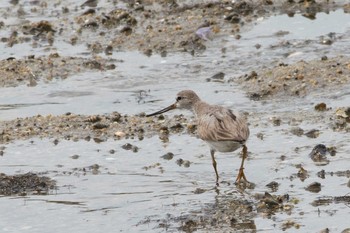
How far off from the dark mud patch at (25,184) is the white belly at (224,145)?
5.98ft

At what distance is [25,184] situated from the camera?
36.4 feet

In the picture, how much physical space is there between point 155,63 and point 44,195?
590 cm

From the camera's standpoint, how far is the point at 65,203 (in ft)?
34.5

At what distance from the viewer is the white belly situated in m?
11.0

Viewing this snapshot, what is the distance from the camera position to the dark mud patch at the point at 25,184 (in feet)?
35.8

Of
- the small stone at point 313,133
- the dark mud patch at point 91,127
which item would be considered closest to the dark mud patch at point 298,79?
the dark mud patch at point 91,127

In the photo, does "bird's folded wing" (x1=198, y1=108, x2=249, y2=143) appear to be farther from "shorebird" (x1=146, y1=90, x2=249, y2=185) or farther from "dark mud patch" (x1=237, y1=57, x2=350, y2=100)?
"dark mud patch" (x1=237, y1=57, x2=350, y2=100)

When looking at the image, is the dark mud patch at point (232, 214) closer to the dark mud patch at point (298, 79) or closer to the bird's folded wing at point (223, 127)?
the bird's folded wing at point (223, 127)

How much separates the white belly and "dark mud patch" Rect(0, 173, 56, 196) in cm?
182

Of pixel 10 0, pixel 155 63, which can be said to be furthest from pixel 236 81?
pixel 10 0

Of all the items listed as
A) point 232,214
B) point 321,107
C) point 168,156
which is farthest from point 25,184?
point 321,107

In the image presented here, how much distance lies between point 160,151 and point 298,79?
2.99 meters

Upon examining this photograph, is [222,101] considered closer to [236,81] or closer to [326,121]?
[236,81]

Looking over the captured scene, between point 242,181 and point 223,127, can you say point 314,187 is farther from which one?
point 223,127
